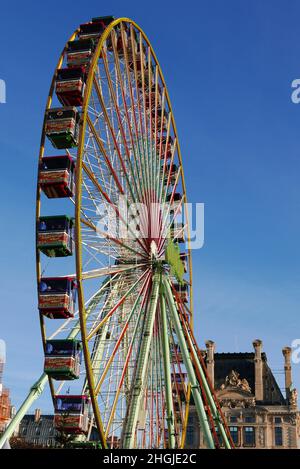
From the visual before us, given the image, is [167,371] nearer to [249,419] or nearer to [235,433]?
[249,419]

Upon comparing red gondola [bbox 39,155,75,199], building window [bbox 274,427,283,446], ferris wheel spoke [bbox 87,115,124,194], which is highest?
ferris wheel spoke [bbox 87,115,124,194]

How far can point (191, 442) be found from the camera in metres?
90.8

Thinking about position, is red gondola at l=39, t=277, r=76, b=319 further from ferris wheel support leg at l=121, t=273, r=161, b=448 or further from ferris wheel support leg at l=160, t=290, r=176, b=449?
ferris wheel support leg at l=160, t=290, r=176, b=449

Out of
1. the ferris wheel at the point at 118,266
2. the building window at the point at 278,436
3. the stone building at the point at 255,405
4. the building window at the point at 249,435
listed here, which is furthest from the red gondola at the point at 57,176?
the building window at the point at 278,436

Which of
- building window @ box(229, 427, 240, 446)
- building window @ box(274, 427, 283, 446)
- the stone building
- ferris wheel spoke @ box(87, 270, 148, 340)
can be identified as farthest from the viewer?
building window @ box(229, 427, 240, 446)

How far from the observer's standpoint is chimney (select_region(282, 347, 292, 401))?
90.8m

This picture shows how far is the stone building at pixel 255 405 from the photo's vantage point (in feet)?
292

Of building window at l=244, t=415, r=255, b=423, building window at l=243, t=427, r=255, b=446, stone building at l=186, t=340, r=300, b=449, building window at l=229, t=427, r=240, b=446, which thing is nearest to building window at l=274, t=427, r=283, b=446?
stone building at l=186, t=340, r=300, b=449

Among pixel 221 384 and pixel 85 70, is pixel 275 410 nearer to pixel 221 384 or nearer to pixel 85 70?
pixel 221 384

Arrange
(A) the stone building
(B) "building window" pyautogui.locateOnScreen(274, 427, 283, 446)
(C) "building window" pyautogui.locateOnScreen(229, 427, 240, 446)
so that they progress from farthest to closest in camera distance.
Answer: (C) "building window" pyautogui.locateOnScreen(229, 427, 240, 446) → (A) the stone building → (B) "building window" pyautogui.locateOnScreen(274, 427, 283, 446)

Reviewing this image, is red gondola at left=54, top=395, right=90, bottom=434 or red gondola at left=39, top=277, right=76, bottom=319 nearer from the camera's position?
red gondola at left=54, top=395, right=90, bottom=434

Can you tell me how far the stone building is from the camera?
88.9m

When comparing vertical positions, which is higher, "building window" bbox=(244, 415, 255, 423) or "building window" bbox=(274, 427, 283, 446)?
"building window" bbox=(244, 415, 255, 423)
